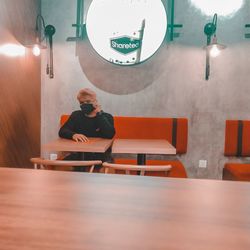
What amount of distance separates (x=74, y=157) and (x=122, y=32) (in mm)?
1813

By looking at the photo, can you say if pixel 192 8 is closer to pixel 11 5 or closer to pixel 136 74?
pixel 136 74

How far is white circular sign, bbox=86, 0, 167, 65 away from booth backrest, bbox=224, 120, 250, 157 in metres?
1.49

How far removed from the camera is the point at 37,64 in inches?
155

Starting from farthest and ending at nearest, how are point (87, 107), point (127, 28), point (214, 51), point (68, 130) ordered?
point (127, 28) < point (214, 51) < point (87, 107) < point (68, 130)

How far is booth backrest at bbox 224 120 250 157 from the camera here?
3.75m

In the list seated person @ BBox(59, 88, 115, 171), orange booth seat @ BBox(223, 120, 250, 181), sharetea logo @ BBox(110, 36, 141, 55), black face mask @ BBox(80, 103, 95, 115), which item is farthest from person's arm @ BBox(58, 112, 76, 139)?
orange booth seat @ BBox(223, 120, 250, 181)

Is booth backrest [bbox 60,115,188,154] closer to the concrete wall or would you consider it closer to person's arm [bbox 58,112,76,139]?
the concrete wall

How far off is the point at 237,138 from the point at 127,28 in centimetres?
211

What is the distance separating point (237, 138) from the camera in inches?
149

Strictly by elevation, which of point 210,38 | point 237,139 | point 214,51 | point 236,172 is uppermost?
point 210,38

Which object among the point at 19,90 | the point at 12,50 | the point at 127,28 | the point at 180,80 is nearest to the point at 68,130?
the point at 19,90

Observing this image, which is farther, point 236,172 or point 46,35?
point 46,35

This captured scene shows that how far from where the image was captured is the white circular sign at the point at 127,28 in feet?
11.9

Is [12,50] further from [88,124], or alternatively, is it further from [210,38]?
[210,38]
